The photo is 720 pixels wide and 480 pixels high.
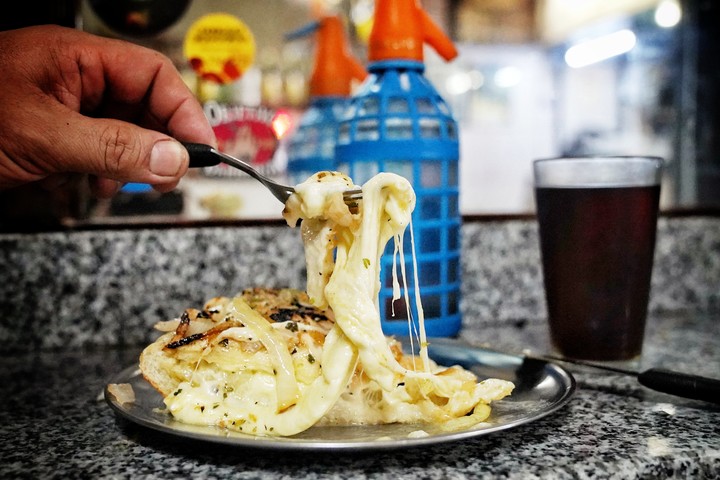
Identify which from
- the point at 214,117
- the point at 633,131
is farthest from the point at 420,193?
the point at 633,131

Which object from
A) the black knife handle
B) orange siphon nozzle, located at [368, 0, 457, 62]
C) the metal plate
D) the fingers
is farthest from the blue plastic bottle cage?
the black knife handle

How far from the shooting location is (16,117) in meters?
0.77

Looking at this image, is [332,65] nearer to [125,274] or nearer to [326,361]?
[125,274]

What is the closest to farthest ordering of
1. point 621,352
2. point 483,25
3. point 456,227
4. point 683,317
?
point 621,352 → point 456,227 → point 683,317 → point 483,25

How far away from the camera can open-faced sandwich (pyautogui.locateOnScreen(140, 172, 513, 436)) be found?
26.5 inches

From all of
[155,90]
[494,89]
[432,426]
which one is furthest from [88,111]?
[494,89]

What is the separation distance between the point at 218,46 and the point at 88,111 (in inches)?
16.8

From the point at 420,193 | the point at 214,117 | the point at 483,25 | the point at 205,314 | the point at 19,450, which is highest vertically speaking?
the point at 483,25

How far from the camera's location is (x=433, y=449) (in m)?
0.66

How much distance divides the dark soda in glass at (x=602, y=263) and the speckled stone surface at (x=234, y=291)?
6cm

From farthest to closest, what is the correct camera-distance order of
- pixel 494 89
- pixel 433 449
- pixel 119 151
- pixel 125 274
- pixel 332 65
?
pixel 494 89, pixel 332 65, pixel 125 274, pixel 119 151, pixel 433 449

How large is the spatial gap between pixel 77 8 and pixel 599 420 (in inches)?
46.1

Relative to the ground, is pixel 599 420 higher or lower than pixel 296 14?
lower

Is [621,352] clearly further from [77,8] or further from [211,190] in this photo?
[77,8]
